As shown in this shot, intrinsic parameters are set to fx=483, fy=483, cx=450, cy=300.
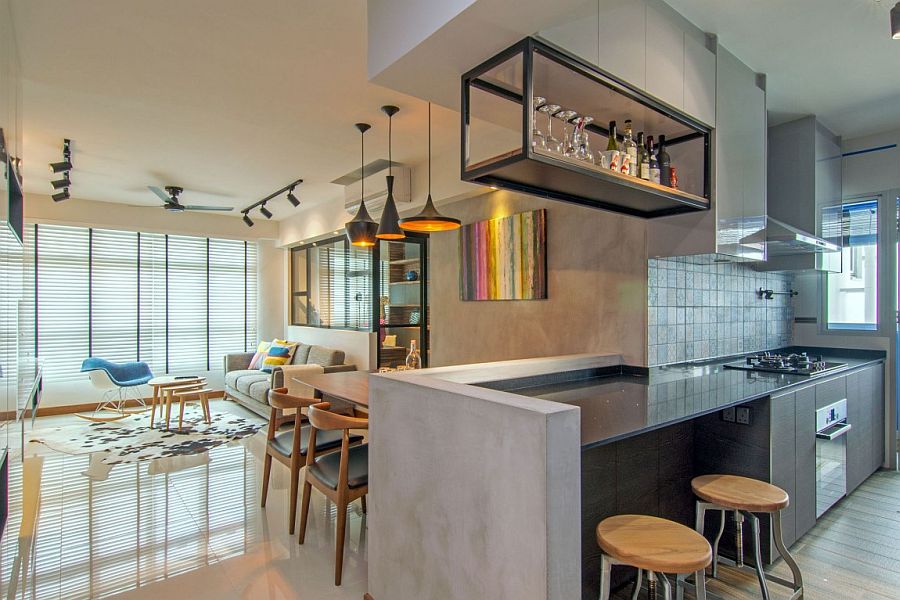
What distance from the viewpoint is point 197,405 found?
7102mm

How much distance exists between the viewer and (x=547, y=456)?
4.36 ft

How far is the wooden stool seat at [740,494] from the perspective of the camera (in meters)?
1.88

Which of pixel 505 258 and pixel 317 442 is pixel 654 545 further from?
pixel 505 258

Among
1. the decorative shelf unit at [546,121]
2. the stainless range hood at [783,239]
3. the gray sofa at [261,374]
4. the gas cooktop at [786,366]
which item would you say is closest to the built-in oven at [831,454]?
the gas cooktop at [786,366]

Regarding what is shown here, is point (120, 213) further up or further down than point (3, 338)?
further up

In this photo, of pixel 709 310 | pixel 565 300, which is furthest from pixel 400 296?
pixel 709 310

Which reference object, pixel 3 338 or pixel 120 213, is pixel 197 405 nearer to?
pixel 120 213

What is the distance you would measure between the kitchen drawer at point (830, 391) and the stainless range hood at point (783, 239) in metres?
0.87

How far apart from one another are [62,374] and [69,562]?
204 inches

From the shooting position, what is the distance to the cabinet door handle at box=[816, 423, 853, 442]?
8.99ft

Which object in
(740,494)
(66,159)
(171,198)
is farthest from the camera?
(171,198)

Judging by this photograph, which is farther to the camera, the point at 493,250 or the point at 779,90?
the point at 493,250

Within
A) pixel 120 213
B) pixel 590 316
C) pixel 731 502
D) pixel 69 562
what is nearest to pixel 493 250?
pixel 590 316

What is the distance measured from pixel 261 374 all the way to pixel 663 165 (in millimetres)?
5783
